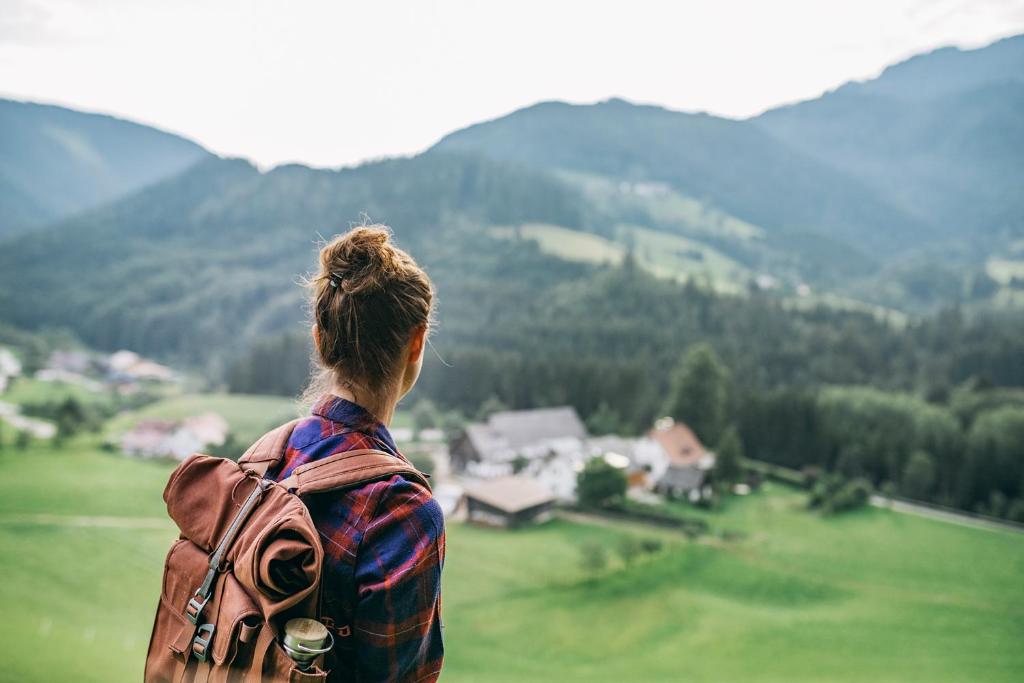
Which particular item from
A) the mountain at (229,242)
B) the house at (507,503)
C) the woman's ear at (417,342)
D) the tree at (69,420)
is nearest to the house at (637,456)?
the house at (507,503)

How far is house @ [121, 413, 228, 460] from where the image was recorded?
19234mm

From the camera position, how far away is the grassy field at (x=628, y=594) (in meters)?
10.2

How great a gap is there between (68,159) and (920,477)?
3982 inches

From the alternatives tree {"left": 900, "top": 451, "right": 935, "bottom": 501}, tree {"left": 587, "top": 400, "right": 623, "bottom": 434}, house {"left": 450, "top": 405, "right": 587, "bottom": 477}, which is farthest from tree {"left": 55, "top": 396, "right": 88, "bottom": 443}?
tree {"left": 900, "top": 451, "right": 935, "bottom": 501}

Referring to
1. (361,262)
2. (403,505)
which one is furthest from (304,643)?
(361,262)

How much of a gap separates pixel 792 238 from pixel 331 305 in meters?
115

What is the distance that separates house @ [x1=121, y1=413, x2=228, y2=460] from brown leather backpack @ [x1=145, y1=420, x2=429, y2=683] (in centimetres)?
1836

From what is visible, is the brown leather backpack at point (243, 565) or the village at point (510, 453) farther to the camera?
the village at point (510, 453)

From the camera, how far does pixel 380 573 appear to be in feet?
4.49

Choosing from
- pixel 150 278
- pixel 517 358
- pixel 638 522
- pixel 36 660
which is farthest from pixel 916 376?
pixel 150 278

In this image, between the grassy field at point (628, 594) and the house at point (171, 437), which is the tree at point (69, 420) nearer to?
the grassy field at point (628, 594)

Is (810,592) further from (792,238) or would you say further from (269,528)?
(792,238)

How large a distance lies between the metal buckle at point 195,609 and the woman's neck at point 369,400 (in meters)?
0.48

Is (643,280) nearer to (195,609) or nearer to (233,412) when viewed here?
(233,412)
